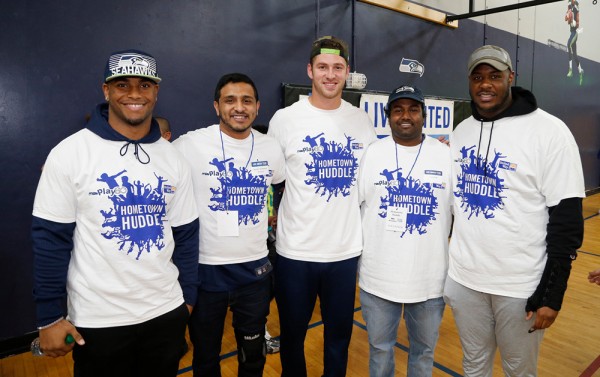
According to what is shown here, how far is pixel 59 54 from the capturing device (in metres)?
2.74

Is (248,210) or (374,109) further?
(374,109)

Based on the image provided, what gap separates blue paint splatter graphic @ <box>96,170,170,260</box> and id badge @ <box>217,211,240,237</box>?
1.06 feet

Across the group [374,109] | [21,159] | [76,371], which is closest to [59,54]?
[21,159]

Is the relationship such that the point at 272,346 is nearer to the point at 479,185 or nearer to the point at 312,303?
the point at 312,303

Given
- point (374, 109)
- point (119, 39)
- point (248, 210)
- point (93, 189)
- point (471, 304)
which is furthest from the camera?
point (374, 109)

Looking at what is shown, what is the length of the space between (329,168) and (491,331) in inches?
40.3

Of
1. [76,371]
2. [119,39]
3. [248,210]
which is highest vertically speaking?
[119,39]

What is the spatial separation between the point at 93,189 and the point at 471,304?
5.22 feet

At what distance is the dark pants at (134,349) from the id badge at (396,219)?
96 centimetres

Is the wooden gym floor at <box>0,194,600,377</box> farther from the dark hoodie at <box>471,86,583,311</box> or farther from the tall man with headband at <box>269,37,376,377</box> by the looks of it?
the dark hoodie at <box>471,86,583,311</box>

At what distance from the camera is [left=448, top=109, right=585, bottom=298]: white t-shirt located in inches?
58.6

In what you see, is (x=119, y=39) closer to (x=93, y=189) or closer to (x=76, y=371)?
(x=93, y=189)

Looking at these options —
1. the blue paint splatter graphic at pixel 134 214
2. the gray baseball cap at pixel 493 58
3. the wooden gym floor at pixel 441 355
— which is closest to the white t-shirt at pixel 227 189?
the blue paint splatter graphic at pixel 134 214

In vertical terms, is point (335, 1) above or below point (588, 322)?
above
